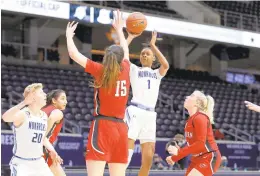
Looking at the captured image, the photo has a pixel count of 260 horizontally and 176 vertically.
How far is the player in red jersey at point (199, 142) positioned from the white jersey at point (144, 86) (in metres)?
0.71

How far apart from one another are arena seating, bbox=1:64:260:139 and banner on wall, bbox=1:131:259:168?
0.79 metres

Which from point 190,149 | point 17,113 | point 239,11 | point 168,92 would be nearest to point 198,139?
point 190,149

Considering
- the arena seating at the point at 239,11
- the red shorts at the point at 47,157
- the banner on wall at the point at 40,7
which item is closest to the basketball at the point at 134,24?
the red shorts at the point at 47,157

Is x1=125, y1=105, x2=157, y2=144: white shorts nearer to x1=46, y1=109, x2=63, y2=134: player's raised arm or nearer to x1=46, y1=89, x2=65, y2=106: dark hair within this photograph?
x1=46, y1=89, x2=65, y2=106: dark hair

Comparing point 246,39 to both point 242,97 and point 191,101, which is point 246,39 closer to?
point 242,97

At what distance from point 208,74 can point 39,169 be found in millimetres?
21036

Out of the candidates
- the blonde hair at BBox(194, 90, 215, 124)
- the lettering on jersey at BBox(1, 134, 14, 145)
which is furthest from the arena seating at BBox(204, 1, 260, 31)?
the blonde hair at BBox(194, 90, 215, 124)

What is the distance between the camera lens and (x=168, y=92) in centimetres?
2209

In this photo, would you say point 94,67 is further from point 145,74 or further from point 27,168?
point 145,74

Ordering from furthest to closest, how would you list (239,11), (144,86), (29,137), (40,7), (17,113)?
(239,11) < (40,7) < (144,86) < (29,137) < (17,113)

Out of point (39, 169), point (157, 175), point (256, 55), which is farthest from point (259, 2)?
point (39, 169)

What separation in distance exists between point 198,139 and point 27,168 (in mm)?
1921

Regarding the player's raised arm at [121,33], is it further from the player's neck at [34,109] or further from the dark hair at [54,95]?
the dark hair at [54,95]

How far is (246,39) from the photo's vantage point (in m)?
20.8
